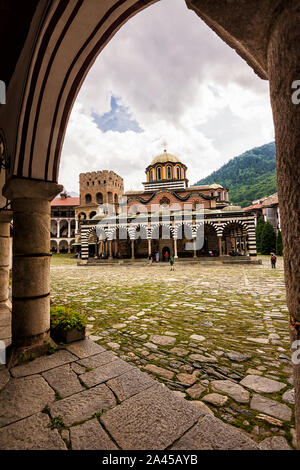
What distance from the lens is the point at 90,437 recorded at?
5.21 feet

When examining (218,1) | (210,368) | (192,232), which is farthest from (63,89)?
(192,232)

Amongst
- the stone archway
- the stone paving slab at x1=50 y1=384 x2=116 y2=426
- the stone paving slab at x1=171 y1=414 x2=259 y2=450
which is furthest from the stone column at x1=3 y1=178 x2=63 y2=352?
the stone paving slab at x1=171 y1=414 x2=259 y2=450

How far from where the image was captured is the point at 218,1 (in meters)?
0.91

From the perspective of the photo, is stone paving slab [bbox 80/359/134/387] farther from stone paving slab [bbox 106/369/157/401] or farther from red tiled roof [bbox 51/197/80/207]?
red tiled roof [bbox 51/197/80/207]

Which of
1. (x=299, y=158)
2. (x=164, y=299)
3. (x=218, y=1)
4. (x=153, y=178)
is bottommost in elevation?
(x=164, y=299)

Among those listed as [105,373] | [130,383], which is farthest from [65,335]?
[130,383]

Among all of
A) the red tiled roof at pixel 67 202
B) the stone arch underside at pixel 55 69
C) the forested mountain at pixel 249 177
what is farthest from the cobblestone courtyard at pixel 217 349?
the forested mountain at pixel 249 177

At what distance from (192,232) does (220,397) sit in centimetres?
2083

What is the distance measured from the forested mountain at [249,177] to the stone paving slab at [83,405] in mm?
58184

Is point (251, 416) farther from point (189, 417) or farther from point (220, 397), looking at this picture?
point (189, 417)

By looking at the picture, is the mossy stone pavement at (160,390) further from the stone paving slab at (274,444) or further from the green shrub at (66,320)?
the green shrub at (66,320)

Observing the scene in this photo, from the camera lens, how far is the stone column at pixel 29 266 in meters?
2.85

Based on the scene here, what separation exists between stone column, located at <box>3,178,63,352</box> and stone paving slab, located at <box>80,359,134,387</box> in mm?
941
